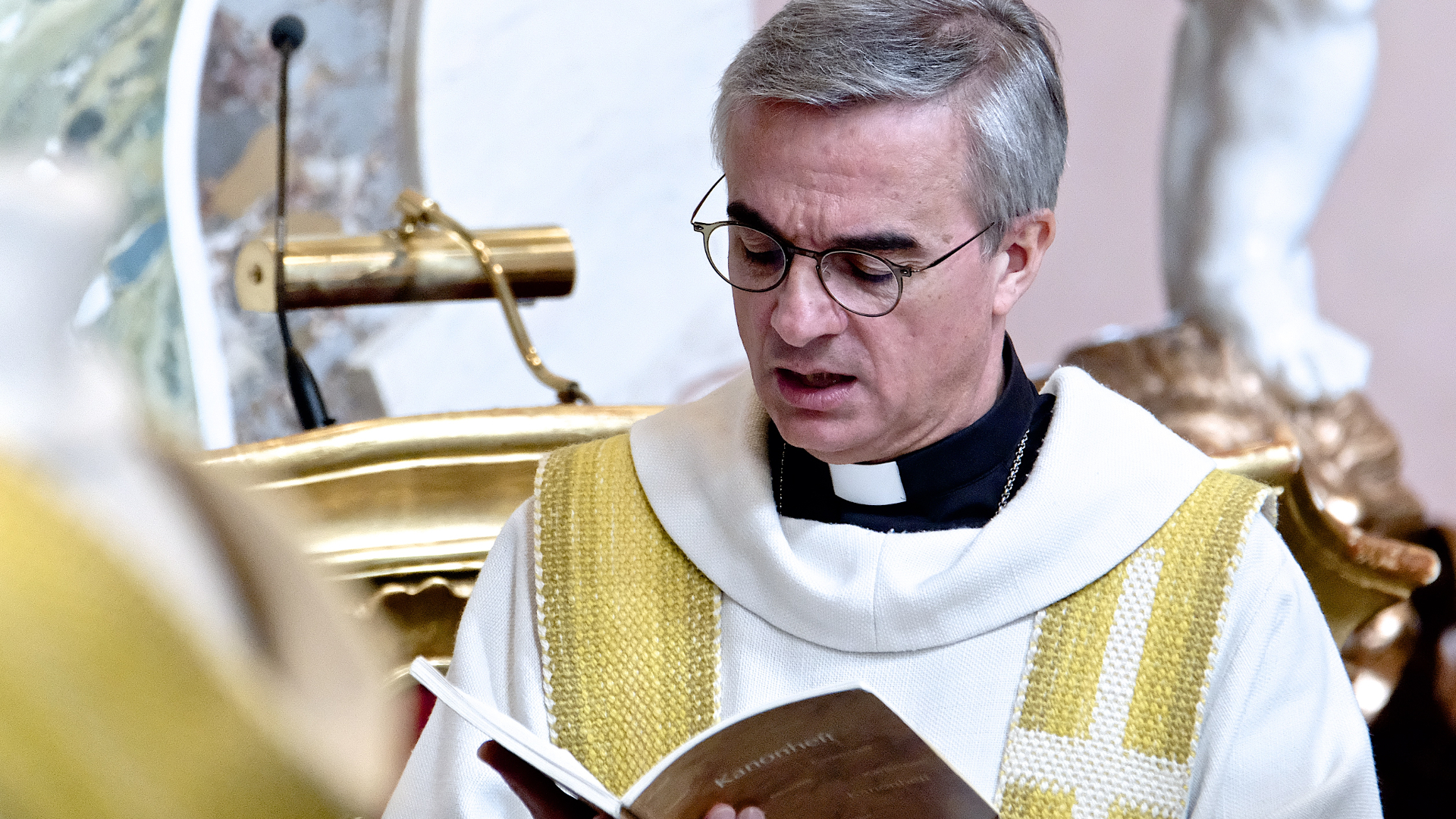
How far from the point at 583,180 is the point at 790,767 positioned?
2.92 m

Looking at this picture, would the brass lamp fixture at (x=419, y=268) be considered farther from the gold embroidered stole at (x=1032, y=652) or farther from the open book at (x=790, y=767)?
the open book at (x=790, y=767)

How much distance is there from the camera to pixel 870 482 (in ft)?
6.52

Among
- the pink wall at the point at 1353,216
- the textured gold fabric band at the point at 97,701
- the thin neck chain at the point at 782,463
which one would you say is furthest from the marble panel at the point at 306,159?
the textured gold fabric band at the point at 97,701

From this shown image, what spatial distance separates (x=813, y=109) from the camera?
180cm

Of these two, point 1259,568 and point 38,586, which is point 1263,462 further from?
point 38,586

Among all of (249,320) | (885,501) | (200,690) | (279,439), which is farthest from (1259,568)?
(249,320)

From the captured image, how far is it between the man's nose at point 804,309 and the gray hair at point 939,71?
0.64 feet

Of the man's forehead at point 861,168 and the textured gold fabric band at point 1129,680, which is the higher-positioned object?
the man's forehead at point 861,168

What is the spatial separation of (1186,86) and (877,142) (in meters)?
2.81

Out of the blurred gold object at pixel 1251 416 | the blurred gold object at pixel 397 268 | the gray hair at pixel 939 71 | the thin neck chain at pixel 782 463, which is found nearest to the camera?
the gray hair at pixel 939 71

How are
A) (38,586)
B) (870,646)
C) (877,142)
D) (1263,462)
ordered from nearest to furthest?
(38,586) < (877,142) < (870,646) < (1263,462)

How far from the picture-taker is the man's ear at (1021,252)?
193 cm

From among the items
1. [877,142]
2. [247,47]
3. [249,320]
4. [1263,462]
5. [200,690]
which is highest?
[200,690]

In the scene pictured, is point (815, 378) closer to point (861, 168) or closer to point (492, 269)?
point (861, 168)
